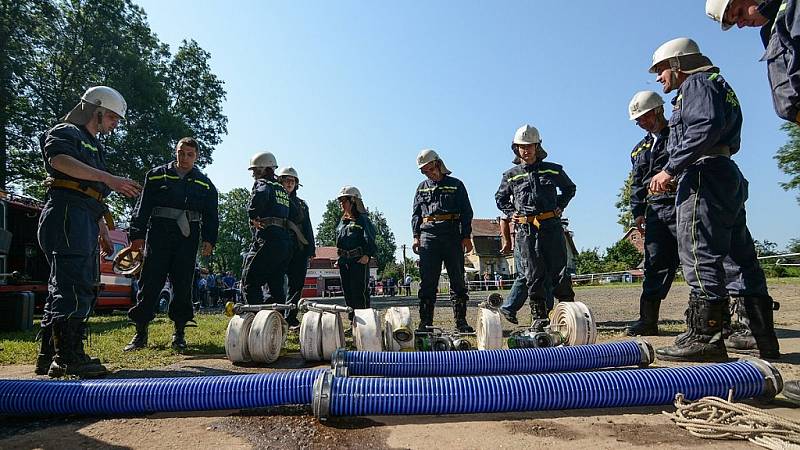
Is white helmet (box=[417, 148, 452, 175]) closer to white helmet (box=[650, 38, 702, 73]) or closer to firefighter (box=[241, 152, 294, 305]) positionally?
firefighter (box=[241, 152, 294, 305])

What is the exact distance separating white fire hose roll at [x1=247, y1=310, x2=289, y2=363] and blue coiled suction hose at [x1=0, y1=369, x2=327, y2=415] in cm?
126

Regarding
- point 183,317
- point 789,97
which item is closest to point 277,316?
point 183,317

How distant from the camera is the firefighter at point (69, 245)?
3.52m

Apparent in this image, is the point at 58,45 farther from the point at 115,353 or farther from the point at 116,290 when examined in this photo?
the point at 115,353

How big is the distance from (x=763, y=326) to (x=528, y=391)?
2.36 meters

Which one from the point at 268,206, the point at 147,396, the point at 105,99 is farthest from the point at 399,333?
the point at 105,99

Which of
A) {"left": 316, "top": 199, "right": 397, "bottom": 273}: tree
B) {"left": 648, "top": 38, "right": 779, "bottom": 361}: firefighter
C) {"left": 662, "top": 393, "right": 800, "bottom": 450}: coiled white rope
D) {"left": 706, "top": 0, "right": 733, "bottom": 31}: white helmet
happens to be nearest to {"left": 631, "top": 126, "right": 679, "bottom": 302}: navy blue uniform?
{"left": 648, "top": 38, "right": 779, "bottom": 361}: firefighter

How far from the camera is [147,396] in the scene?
2.52 metres

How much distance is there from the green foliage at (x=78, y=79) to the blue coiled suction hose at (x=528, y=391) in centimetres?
2249

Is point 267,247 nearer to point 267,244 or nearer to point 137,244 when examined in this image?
point 267,244

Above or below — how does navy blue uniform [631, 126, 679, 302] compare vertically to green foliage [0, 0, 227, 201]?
below

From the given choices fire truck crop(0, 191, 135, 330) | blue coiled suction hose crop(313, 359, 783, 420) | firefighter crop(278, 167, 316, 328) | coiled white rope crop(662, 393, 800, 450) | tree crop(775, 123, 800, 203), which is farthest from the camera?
tree crop(775, 123, 800, 203)

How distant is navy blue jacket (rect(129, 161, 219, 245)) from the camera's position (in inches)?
200

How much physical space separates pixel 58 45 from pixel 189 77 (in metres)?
6.48
